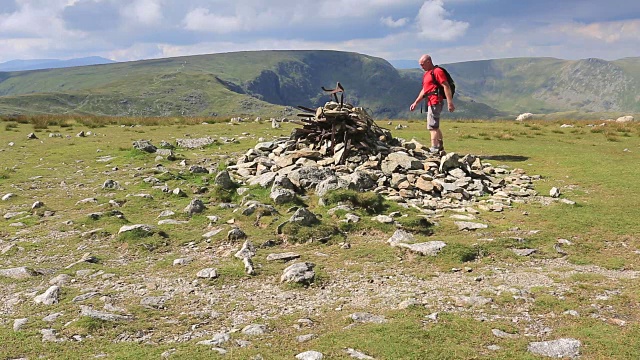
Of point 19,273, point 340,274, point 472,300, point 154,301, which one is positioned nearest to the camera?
point 472,300

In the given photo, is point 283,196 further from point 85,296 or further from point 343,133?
point 85,296

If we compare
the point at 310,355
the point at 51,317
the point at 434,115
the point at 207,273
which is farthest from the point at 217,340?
the point at 434,115

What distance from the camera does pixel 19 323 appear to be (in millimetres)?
5906

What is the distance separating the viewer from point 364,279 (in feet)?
24.1

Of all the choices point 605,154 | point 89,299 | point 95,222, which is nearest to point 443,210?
point 89,299

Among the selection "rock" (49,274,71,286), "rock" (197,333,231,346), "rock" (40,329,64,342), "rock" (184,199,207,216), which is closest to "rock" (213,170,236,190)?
"rock" (184,199,207,216)

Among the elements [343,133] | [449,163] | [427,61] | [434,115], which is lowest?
[449,163]

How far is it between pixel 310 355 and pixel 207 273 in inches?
130

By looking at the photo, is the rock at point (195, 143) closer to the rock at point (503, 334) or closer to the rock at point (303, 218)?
the rock at point (303, 218)

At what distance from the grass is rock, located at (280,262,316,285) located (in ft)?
0.56

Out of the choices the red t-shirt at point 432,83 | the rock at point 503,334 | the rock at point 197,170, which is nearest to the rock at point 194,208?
the rock at point 197,170

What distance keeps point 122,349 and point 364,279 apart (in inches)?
152

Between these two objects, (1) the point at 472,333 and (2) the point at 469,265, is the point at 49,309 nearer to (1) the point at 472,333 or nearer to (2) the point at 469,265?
(1) the point at 472,333

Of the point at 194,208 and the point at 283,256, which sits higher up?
the point at 194,208
